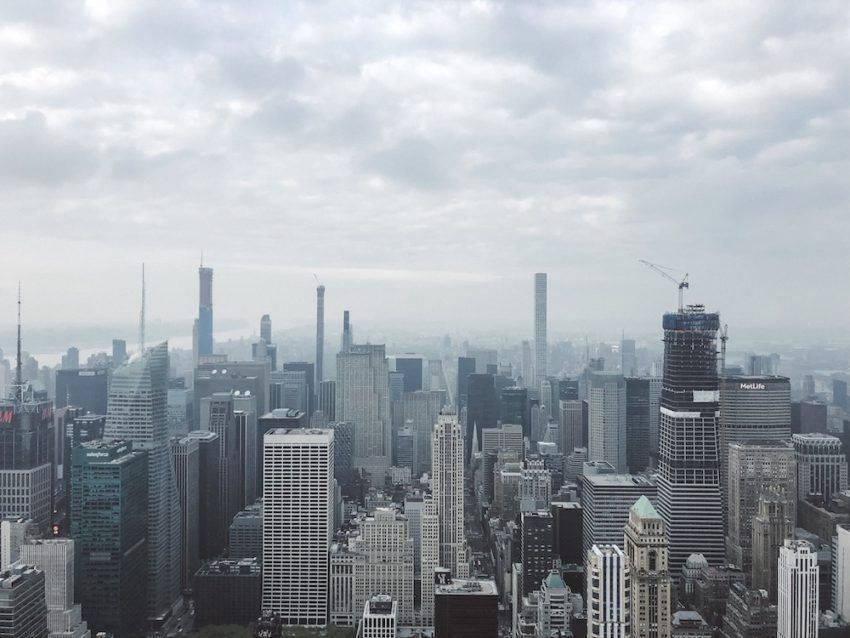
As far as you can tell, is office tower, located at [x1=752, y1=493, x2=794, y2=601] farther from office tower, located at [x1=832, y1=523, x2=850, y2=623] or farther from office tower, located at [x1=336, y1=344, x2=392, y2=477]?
office tower, located at [x1=336, y1=344, x2=392, y2=477]

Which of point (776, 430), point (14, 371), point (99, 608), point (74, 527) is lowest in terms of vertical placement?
point (99, 608)

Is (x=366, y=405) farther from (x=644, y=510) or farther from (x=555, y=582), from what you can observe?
(x=644, y=510)

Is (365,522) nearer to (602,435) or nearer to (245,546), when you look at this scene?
(245,546)

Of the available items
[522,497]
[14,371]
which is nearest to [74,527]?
[14,371]

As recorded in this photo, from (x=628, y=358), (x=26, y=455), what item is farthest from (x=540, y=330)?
(x=26, y=455)

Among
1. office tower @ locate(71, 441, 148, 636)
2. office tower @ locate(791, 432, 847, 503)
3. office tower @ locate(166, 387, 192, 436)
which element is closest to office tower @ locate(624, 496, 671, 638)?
office tower @ locate(791, 432, 847, 503)

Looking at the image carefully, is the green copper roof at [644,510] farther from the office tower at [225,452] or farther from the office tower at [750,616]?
the office tower at [225,452]
